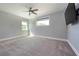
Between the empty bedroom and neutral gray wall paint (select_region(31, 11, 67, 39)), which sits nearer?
the empty bedroom

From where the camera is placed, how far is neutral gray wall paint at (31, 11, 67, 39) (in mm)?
4679

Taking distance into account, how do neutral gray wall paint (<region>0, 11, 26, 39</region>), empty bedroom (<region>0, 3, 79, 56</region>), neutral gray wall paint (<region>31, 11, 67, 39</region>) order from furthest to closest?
neutral gray wall paint (<region>31, 11, 67, 39</region>) < neutral gray wall paint (<region>0, 11, 26, 39</region>) < empty bedroom (<region>0, 3, 79, 56</region>)

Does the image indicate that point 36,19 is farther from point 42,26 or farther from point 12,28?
point 12,28

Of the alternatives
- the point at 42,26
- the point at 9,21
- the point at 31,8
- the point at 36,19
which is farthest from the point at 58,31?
the point at 9,21

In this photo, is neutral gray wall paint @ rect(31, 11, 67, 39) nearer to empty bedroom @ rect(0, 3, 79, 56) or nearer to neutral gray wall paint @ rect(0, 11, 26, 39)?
empty bedroom @ rect(0, 3, 79, 56)

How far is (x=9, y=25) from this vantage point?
16.0 feet

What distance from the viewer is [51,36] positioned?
527 cm

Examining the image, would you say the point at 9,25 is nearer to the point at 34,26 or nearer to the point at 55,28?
the point at 34,26

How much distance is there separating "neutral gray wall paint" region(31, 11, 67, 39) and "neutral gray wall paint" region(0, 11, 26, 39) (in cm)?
122

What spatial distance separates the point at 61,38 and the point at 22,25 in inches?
116

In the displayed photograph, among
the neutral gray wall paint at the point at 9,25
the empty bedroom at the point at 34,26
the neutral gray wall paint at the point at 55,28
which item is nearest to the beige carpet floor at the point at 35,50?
the empty bedroom at the point at 34,26

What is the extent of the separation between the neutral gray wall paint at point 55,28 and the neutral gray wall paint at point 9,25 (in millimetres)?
1222

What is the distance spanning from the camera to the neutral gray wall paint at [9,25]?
14.5 feet

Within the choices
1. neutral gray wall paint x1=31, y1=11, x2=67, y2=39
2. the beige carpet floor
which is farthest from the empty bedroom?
the beige carpet floor
